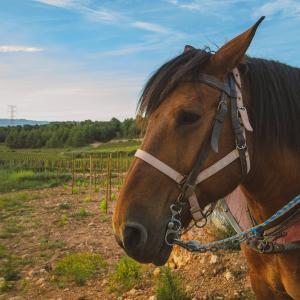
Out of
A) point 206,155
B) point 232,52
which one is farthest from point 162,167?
point 232,52

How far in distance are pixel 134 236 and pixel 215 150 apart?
1.97 ft

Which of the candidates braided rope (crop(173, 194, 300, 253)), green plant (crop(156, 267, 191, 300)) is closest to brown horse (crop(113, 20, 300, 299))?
braided rope (crop(173, 194, 300, 253))

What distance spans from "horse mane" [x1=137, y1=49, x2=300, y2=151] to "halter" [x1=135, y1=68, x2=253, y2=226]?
0.13 m

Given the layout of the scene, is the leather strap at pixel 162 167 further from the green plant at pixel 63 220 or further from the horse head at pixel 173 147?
the green plant at pixel 63 220

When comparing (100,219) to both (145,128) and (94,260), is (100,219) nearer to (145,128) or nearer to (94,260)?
(94,260)

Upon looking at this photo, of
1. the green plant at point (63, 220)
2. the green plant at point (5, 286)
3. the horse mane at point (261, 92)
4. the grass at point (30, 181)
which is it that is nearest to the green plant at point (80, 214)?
the green plant at point (63, 220)

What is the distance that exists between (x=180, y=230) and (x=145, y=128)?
2.03ft

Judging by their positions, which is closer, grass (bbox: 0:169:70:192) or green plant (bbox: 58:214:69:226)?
green plant (bbox: 58:214:69:226)

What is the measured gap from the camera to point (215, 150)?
208 centimetres

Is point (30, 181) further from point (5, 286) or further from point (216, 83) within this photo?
point (216, 83)

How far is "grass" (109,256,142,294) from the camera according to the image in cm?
539

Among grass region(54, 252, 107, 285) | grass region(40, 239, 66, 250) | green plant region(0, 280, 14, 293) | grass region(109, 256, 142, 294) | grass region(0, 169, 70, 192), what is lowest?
grass region(0, 169, 70, 192)

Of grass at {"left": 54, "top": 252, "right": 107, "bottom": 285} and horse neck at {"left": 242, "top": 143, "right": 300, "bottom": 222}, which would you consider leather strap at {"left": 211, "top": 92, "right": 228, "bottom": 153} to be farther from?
grass at {"left": 54, "top": 252, "right": 107, "bottom": 285}

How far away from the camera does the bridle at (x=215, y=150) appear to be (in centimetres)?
205
